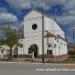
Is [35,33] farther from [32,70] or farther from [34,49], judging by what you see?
[32,70]

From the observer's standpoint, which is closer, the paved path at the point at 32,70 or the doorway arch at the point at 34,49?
the paved path at the point at 32,70

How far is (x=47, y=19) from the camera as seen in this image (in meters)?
64.3

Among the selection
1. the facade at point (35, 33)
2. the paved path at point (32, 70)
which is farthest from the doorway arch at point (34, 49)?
the paved path at point (32, 70)

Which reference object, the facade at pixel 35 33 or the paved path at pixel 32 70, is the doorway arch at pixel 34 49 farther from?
the paved path at pixel 32 70

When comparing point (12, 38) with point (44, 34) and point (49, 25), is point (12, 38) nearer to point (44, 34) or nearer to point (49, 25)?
point (44, 34)

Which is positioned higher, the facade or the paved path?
the facade

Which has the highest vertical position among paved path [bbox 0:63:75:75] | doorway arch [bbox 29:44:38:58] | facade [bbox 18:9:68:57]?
facade [bbox 18:9:68:57]

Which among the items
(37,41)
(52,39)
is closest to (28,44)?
(37,41)

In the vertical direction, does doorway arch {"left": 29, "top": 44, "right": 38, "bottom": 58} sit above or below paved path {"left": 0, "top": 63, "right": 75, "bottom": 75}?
above

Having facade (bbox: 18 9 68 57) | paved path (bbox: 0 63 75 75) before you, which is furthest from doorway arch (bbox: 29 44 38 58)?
paved path (bbox: 0 63 75 75)

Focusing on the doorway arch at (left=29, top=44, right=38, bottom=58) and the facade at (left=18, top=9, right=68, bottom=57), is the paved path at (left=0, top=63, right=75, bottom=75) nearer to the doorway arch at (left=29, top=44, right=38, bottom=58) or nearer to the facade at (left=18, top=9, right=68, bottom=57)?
the facade at (left=18, top=9, right=68, bottom=57)

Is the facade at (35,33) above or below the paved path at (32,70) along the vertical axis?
above

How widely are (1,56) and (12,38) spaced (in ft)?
41.8

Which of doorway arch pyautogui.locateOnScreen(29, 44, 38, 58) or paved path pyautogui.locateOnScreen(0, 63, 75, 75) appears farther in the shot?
doorway arch pyautogui.locateOnScreen(29, 44, 38, 58)
